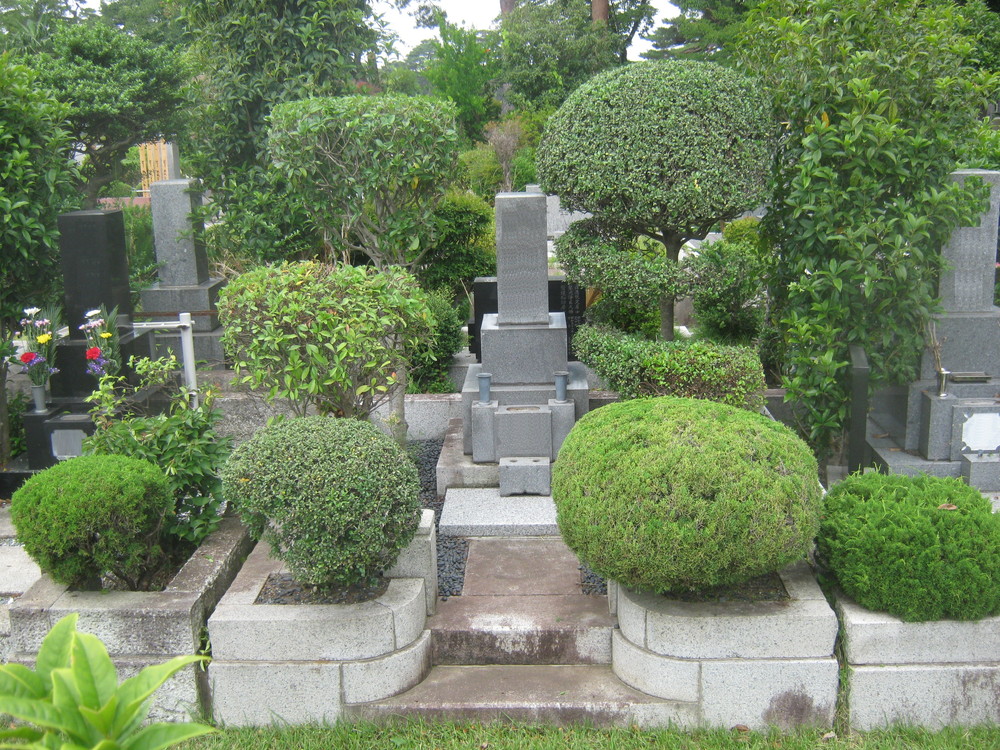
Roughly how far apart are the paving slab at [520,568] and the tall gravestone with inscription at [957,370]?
266cm

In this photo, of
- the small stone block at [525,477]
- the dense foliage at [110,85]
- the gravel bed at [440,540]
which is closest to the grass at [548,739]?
the gravel bed at [440,540]

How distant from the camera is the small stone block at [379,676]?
4867mm

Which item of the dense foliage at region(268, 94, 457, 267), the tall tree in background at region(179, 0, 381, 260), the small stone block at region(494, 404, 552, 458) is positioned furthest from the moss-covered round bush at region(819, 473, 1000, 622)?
the tall tree in background at region(179, 0, 381, 260)

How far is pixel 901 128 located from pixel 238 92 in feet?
21.4

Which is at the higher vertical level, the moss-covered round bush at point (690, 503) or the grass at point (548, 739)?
the moss-covered round bush at point (690, 503)

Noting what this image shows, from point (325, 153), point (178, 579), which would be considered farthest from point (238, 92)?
point (178, 579)

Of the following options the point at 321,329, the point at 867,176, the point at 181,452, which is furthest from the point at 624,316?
the point at 181,452

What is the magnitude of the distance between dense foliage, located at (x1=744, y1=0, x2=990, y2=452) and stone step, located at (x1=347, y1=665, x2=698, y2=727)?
3.07 meters

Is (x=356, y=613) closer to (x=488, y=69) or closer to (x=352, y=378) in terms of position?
(x=352, y=378)

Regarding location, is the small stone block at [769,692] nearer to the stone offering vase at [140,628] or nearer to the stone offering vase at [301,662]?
the stone offering vase at [301,662]

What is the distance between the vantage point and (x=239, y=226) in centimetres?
1020

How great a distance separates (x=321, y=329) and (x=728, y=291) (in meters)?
3.62

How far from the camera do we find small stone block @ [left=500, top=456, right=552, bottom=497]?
7230 mm

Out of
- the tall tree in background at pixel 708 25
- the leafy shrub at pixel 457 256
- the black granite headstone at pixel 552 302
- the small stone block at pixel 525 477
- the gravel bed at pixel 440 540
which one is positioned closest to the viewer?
the gravel bed at pixel 440 540
